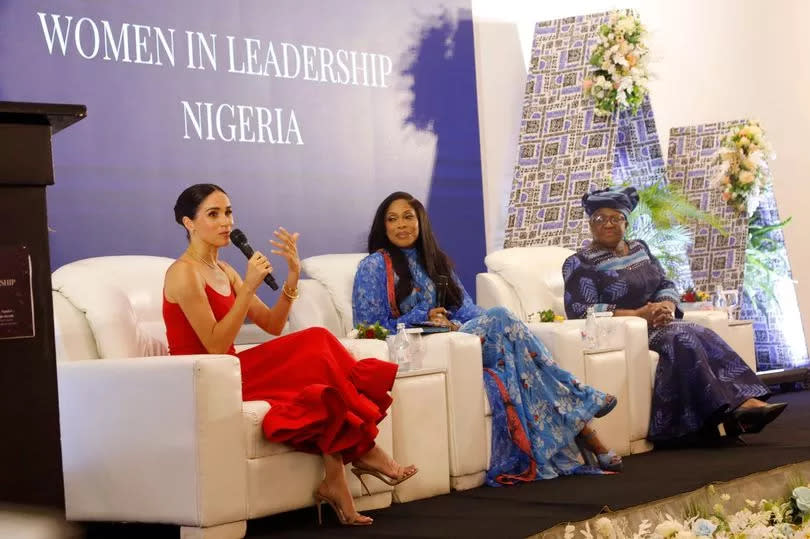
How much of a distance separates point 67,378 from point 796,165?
7.08 meters

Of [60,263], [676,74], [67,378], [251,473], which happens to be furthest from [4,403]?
[676,74]

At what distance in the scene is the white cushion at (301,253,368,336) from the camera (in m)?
4.82

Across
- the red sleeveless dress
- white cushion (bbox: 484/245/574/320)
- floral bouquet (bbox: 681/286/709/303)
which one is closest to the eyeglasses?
white cushion (bbox: 484/245/574/320)

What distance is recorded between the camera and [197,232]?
3.89 metres

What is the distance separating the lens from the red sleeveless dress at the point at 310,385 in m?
3.42

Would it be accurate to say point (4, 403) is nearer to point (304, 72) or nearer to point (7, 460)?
point (7, 460)

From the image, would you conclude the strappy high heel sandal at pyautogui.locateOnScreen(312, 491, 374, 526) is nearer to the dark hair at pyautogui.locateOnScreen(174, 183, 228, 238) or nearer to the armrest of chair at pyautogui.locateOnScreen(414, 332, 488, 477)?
the armrest of chair at pyautogui.locateOnScreen(414, 332, 488, 477)

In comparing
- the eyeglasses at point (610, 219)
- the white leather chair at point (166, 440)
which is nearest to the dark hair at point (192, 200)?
the white leather chair at point (166, 440)

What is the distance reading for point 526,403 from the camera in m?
4.38

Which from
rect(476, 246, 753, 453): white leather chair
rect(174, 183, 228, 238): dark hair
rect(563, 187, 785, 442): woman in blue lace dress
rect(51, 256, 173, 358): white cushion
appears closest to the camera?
rect(51, 256, 173, 358): white cushion

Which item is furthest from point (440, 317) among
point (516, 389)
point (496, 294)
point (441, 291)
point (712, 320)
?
point (712, 320)

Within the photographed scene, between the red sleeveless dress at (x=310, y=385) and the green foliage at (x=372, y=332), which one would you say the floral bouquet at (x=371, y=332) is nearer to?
the green foliage at (x=372, y=332)

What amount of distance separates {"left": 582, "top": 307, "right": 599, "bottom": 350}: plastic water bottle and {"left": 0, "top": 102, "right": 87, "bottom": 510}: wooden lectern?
4.11 meters

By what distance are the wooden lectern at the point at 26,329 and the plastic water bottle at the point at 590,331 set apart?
162 inches
